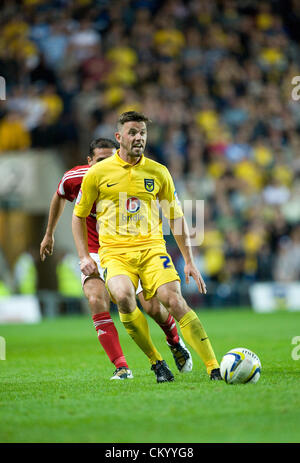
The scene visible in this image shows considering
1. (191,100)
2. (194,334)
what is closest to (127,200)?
(194,334)

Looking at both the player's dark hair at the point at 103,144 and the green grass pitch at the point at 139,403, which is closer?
the green grass pitch at the point at 139,403

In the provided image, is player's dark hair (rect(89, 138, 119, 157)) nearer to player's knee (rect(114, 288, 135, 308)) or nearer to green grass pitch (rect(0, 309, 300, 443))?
player's knee (rect(114, 288, 135, 308))

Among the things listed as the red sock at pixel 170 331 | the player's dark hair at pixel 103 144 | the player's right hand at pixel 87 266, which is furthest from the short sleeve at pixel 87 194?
the red sock at pixel 170 331

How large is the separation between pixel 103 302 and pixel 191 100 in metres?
14.7

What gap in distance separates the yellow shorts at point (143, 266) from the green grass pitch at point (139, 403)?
0.85 metres

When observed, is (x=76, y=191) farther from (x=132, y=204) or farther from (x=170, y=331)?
(x=170, y=331)

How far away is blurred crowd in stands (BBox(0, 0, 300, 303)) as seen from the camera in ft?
62.0

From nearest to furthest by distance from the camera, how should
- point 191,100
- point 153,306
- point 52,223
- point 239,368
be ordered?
point 239,368 → point 153,306 → point 52,223 → point 191,100

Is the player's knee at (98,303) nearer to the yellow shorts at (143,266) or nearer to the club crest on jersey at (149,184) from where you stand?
the yellow shorts at (143,266)

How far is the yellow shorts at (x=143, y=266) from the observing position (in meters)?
6.51

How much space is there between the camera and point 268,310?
62.7 feet

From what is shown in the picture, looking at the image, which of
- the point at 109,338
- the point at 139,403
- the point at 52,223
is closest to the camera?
the point at 139,403

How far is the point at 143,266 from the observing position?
663 cm

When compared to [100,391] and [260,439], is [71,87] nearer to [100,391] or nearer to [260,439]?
[100,391]
